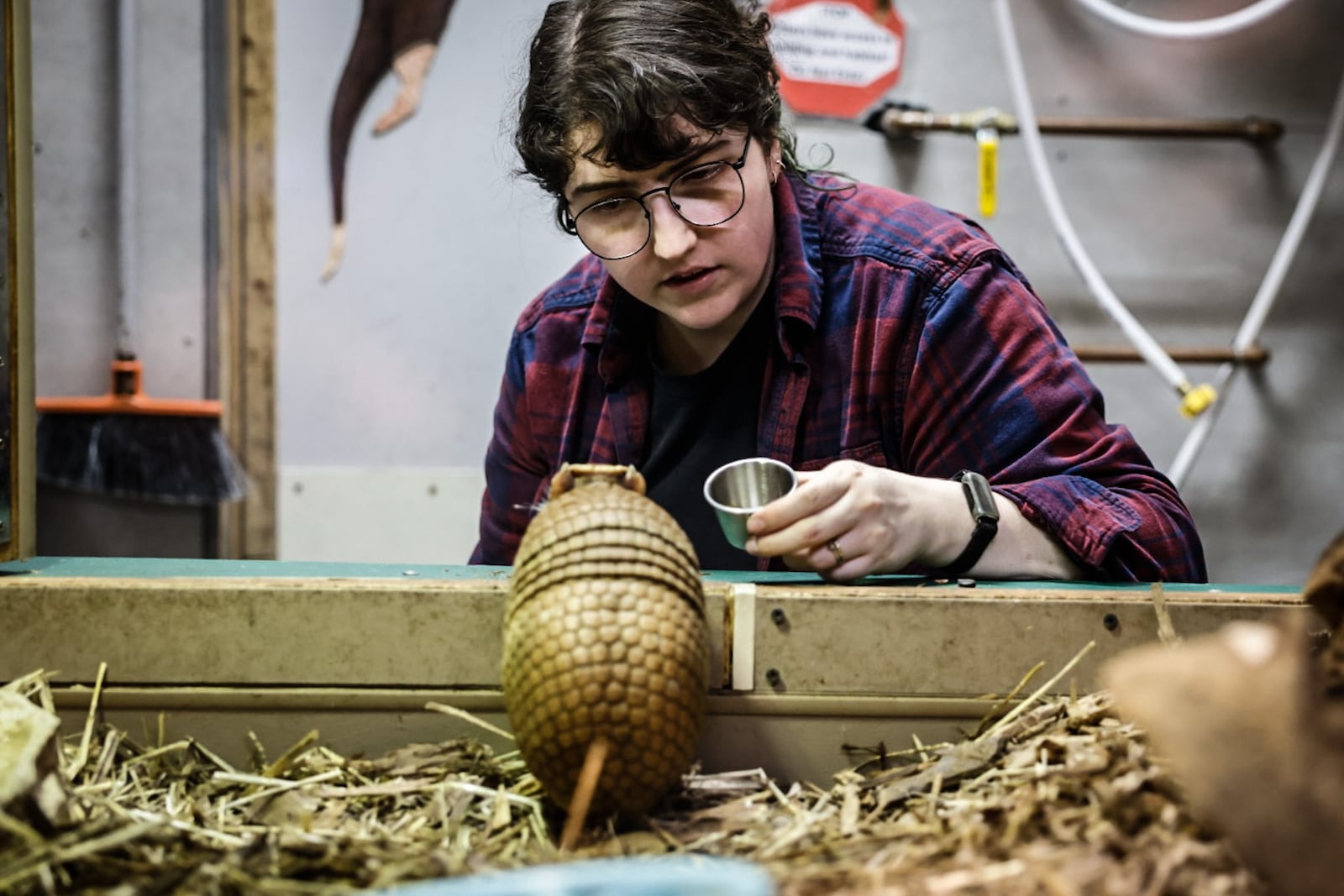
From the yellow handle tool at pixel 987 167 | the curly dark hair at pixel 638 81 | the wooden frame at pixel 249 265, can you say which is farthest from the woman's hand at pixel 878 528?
the wooden frame at pixel 249 265

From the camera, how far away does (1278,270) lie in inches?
106

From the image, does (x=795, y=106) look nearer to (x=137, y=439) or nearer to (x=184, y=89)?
(x=184, y=89)

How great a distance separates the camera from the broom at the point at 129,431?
2.51 m

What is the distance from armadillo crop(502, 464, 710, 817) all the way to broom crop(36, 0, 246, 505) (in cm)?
191

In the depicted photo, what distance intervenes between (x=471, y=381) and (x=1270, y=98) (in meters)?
2.14

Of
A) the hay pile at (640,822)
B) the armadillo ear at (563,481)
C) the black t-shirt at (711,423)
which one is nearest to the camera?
the hay pile at (640,822)

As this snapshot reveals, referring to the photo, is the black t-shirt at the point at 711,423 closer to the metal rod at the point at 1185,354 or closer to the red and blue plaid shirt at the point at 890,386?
the red and blue plaid shirt at the point at 890,386

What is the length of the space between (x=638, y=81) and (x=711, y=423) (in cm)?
52

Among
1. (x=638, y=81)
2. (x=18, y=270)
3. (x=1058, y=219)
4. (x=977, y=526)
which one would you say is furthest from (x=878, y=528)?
(x=1058, y=219)

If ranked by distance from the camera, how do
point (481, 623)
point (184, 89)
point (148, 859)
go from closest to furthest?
point (148, 859) < point (481, 623) < point (184, 89)

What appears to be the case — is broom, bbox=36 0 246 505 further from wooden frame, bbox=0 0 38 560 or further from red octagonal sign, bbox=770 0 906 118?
red octagonal sign, bbox=770 0 906 118

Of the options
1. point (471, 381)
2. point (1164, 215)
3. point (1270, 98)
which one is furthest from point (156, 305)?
point (1270, 98)

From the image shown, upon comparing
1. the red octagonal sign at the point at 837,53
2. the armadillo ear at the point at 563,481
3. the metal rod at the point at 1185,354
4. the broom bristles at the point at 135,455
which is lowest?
the broom bristles at the point at 135,455

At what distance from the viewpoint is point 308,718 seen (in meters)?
1.06
